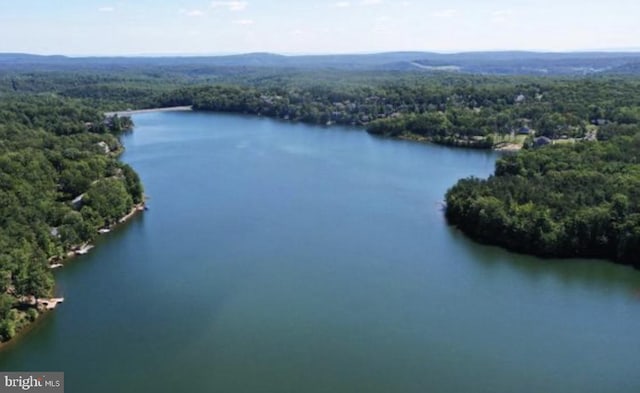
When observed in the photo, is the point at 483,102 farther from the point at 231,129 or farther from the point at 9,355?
the point at 9,355

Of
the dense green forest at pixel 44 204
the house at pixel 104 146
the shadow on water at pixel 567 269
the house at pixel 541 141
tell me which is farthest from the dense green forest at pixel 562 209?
the house at pixel 104 146

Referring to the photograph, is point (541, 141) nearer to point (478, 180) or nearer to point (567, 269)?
point (478, 180)

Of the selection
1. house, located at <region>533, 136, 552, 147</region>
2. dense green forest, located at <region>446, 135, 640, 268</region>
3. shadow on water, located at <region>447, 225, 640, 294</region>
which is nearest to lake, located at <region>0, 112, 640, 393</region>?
shadow on water, located at <region>447, 225, 640, 294</region>

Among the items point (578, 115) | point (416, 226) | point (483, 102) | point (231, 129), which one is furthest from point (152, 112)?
point (416, 226)

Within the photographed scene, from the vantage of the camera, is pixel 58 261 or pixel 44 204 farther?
pixel 44 204

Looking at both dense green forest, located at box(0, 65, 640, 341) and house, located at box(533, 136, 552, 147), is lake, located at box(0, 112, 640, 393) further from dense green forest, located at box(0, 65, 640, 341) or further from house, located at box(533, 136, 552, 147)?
house, located at box(533, 136, 552, 147)
